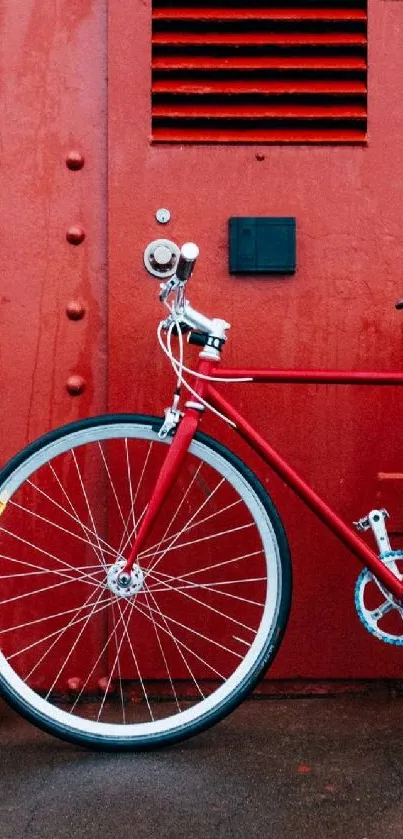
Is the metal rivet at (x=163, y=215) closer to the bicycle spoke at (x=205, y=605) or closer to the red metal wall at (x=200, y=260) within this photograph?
the red metal wall at (x=200, y=260)

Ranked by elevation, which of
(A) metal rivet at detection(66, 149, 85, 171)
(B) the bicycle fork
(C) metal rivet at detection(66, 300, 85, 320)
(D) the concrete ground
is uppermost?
(A) metal rivet at detection(66, 149, 85, 171)

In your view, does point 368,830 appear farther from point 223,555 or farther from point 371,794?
point 223,555

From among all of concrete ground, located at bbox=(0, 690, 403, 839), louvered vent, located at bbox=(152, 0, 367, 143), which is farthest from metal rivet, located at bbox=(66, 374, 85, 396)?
concrete ground, located at bbox=(0, 690, 403, 839)

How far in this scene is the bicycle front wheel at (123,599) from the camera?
2.63 metres

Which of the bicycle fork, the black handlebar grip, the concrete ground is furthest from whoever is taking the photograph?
the bicycle fork

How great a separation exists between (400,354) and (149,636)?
1029mm

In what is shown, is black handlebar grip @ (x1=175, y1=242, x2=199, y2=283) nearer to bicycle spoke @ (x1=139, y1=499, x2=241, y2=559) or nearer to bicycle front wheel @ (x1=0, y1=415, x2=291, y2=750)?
bicycle front wheel @ (x1=0, y1=415, x2=291, y2=750)

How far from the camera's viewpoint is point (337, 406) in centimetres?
265

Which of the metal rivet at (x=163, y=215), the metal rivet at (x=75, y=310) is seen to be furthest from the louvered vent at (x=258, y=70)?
the metal rivet at (x=75, y=310)

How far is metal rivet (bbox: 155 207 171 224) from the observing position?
260 cm

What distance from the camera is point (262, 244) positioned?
2596 mm

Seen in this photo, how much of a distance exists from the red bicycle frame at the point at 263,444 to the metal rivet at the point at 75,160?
71cm

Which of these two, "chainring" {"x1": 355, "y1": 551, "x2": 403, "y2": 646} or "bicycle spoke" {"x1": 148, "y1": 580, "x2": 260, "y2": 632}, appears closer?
"chainring" {"x1": 355, "y1": 551, "x2": 403, "y2": 646}

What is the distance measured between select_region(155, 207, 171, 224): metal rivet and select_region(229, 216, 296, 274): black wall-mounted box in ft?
0.55
